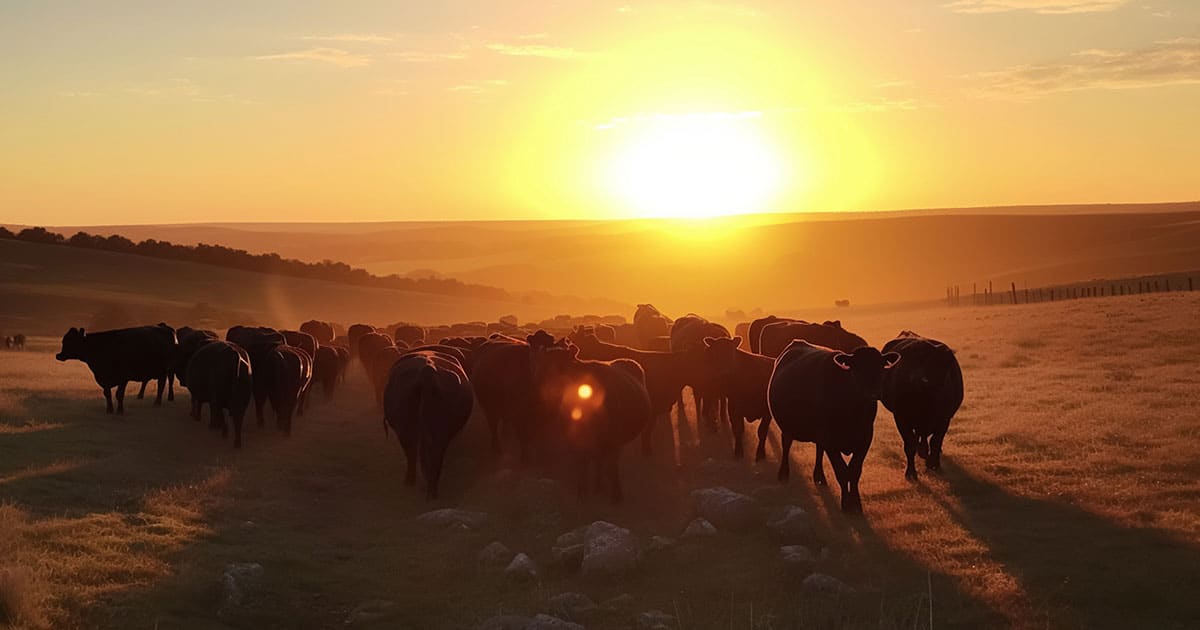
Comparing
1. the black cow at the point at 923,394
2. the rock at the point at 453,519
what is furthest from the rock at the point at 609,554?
the black cow at the point at 923,394

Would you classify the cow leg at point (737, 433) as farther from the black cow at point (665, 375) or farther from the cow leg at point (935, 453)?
the cow leg at point (935, 453)

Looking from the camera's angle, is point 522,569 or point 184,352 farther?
point 184,352

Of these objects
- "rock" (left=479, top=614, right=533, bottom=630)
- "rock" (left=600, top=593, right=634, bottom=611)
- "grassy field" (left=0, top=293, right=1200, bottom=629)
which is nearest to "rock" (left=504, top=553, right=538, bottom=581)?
"grassy field" (left=0, top=293, right=1200, bottom=629)

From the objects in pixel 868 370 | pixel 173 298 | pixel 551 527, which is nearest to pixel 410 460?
pixel 551 527

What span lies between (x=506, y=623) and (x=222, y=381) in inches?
434

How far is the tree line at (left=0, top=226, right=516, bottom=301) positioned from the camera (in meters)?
82.8

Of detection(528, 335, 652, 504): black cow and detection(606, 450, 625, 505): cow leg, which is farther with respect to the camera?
detection(528, 335, 652, 504): black cow

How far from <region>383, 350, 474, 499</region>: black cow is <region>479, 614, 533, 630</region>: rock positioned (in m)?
6.09

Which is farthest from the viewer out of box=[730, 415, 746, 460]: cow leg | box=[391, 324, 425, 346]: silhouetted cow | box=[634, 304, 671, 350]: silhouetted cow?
box=[391, 324, 425, 346]: silhouetted cow

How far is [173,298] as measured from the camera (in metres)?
69.4

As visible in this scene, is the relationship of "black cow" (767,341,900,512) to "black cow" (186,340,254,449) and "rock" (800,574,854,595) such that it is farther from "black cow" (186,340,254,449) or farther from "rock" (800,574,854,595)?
"black cow" (186,340,254,449)

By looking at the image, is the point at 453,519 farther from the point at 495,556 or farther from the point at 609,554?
the point at 609,554

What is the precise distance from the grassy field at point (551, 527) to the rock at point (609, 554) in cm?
21

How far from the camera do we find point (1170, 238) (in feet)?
425
